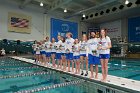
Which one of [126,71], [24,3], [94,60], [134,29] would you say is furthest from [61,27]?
[94,60]

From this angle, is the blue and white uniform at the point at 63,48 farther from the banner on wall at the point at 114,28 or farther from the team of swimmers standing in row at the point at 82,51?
the banner on wall at the point at 114,28

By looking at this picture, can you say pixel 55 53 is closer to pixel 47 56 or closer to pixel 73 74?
pixel 47 56

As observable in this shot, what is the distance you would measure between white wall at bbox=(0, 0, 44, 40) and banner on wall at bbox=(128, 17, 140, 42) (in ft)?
29.7

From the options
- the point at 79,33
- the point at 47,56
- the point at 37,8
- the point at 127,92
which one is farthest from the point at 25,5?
the point at 127,92

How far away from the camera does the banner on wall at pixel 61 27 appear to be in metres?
17.9

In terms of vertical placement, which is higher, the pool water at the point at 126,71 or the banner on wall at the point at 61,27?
the banner on wall at the point at 61,27

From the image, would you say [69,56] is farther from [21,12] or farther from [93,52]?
[21,12]

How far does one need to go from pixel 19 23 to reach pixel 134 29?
11328 millimetres

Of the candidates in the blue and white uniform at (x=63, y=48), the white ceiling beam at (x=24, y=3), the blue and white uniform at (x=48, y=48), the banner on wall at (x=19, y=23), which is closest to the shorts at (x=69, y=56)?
the blue and white uniform at (x=63, y=48)

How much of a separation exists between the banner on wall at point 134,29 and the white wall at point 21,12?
906 cm

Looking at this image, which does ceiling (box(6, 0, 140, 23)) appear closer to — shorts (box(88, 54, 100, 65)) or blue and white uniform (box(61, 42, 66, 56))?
blue and white uniform (box(61, 42, 66, 56))

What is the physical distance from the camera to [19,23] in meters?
15.6

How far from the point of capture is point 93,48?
15.8 feet

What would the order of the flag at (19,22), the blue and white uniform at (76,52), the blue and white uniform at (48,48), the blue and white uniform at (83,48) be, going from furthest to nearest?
the flag at (19,22) → the blue and white uniform at (48,48) → the blue and white uniform at (76,52) → the blue and white uniform at (83,48)
